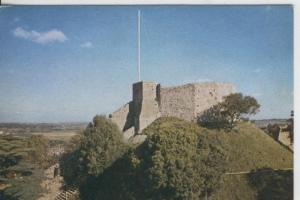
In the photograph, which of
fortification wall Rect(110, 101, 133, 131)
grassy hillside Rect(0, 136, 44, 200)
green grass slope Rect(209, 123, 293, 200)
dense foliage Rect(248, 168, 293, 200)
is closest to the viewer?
dense foliage Rect(248, 168, 293, 200)

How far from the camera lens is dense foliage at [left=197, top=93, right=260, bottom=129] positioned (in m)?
8.00

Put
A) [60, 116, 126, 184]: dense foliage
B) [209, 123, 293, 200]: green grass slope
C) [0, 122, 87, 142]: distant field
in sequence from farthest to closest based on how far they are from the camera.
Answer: [60, 116, 126, 184]: dense foliage → [0, 122, 87, 142]: distant field → [209, 123, 293, 200]: green grass slope

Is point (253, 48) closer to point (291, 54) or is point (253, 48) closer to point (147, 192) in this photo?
point (291, 54)

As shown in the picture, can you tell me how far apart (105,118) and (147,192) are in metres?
1.32

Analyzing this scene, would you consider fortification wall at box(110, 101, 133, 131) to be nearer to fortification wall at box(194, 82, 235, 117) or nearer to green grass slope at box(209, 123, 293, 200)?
fortification wall at box(194, 82, 235, 117)

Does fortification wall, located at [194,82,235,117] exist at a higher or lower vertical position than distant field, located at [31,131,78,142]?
higher

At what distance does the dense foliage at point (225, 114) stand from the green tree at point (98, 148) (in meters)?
1.59

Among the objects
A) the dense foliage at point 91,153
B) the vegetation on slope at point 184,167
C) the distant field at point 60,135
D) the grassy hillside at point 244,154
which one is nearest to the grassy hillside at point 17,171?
the distant field at point 60,135

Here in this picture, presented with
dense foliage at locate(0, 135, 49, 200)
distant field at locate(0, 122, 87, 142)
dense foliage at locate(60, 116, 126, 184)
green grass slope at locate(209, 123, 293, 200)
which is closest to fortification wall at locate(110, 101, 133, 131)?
dense foliage at locate(60, 116, 126, 184)

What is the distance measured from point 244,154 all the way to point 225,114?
1.29m

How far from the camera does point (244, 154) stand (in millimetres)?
7375

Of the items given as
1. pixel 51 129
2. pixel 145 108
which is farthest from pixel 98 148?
pixel 145 108

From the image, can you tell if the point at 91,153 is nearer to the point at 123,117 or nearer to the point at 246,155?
the point at 123,117

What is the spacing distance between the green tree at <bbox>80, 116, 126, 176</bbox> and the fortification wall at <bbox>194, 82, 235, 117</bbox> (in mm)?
1674
